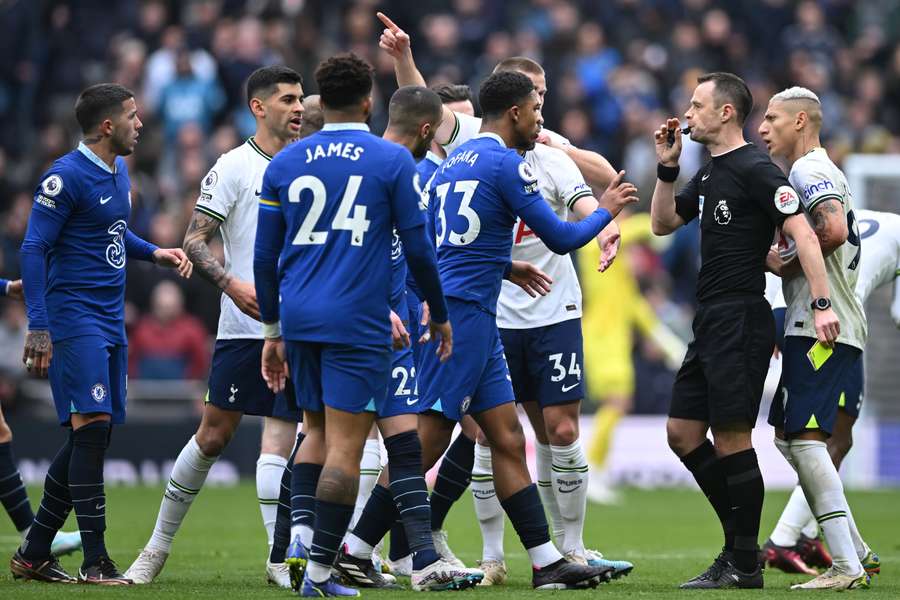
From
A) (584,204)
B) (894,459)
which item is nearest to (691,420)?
(584,204)

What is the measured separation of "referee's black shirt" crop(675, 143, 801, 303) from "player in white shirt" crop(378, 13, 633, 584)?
0.71 m

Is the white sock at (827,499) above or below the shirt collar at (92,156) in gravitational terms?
below

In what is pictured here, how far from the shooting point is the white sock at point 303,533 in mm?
7219

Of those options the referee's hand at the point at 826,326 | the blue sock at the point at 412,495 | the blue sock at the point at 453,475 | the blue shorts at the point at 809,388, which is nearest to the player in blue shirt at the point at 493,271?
the blue sock at the point at 412,495

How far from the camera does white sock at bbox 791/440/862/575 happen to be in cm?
784

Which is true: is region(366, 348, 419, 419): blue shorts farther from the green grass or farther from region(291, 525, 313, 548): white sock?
the green grass

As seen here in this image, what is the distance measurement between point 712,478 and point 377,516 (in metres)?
1.88

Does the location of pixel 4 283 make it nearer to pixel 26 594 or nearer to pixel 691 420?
pixel 26 594

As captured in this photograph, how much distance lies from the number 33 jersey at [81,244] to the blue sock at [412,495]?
1.89 metres

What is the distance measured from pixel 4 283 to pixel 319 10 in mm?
12903

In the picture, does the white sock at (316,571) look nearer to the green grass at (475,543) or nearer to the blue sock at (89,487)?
the green grass at (475,543)

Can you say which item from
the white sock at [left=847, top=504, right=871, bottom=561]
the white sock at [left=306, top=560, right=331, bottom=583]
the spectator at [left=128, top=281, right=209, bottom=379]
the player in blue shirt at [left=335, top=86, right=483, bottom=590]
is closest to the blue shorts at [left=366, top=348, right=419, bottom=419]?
the player in blue shirt at [left=335, top=86, right=483, bottom=590]

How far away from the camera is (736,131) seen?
8102 mm

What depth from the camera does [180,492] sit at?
8375 mm
